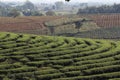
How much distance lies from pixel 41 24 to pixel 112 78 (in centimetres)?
5410

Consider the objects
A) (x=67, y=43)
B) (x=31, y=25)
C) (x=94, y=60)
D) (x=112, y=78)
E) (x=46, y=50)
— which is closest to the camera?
(x=112, y=78)

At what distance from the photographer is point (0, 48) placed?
35.2 metres

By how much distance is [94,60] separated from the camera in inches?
1278

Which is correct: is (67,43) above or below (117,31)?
above

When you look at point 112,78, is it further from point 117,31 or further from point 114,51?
point 117,31

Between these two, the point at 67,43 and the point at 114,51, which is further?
the point at 67,43

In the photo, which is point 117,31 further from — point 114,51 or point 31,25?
point 114,51

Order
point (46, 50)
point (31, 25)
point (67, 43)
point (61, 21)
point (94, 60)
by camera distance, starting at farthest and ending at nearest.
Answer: point (61, 21)
point (31, 25)
point (67, 43)
point (46, 50)
point (94, 60)

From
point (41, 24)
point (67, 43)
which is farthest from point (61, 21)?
point (67, 43)

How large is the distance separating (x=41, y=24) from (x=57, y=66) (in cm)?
5180

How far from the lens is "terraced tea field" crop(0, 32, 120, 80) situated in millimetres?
29109

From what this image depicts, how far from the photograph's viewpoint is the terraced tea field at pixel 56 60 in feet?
95.5

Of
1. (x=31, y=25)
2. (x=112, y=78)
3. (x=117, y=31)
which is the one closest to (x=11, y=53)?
(x=112, y=78)

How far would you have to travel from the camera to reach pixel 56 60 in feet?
105
